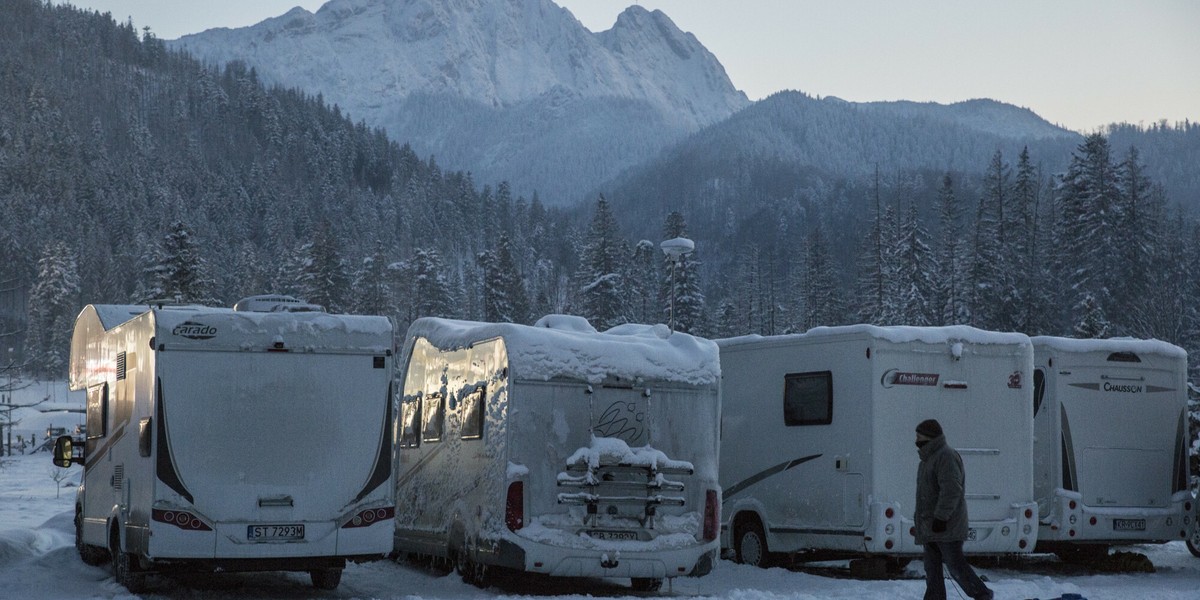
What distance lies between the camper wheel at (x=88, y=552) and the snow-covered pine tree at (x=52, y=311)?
106 m

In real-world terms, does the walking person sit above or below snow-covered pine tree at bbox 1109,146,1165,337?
below

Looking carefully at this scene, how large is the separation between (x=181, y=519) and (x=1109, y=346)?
1106cm

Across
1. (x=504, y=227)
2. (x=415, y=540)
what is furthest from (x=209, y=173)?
(x=415, y=540)

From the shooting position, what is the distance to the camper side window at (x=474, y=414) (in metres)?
12.7

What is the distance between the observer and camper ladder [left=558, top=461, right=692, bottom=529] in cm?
1206

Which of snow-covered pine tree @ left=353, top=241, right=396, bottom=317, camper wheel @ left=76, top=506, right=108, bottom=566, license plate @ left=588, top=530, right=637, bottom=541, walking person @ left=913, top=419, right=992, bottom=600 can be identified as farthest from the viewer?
snow-covered pine tree @ left=353, top=241, right=396, bottom=317

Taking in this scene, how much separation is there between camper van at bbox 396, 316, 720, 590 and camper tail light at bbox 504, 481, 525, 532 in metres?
0.01

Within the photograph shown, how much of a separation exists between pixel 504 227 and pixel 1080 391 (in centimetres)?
16389

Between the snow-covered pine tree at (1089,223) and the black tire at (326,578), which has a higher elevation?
the snow-covered pine tree at (1089,223)

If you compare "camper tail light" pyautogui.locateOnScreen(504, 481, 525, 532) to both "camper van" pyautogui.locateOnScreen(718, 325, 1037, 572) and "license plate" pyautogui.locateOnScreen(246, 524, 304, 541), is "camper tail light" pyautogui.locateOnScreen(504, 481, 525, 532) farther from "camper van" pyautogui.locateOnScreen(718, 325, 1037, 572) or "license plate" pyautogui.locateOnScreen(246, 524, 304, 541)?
"camper van" pyautogui.locateOnScreen(718, 325, 1037, 572)

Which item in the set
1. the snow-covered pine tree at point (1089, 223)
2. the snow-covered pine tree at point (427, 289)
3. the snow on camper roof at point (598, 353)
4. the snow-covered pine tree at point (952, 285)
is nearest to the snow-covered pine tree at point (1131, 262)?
the snow-covered pine tree at point (1089, 223)

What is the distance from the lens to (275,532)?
37.5ft

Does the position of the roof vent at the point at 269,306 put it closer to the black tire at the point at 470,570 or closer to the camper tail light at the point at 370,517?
the camper tail light at the point at 370,517

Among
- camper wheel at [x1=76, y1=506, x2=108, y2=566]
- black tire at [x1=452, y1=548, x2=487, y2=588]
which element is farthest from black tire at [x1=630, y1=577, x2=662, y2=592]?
camper wheel at [x1=76, y1=506, x2=108, y2=566]
